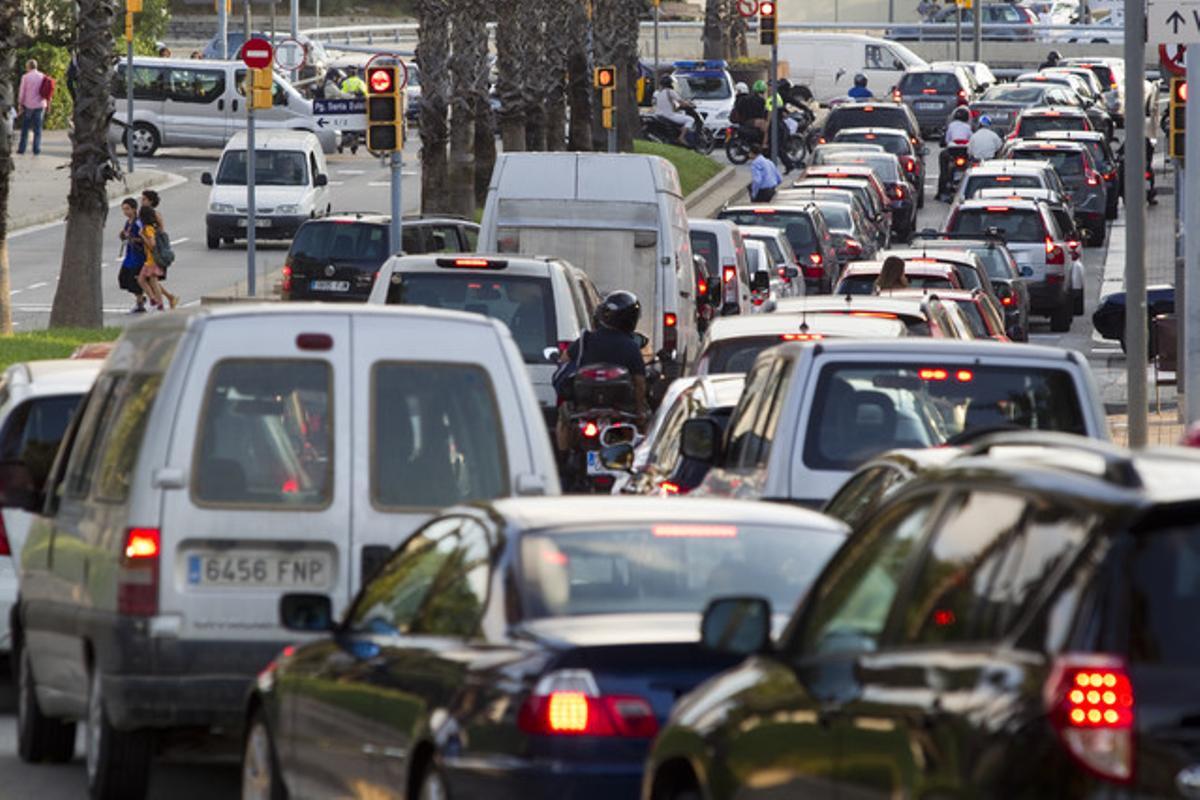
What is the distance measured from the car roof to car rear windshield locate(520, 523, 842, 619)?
25mm

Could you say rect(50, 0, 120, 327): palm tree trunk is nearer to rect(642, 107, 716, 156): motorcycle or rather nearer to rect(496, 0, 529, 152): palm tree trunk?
rect(496, 0, 529, 152): palm tree trunk

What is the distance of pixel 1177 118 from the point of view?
92.3ft

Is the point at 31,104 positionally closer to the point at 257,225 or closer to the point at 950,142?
the point at 257,225

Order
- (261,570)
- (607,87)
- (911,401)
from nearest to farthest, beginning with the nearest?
(261,570) → (911,401) → (607,87)

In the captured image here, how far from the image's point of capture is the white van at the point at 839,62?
85.8 m

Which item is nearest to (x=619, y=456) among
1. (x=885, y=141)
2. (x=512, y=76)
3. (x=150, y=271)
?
(x=150, y=271)

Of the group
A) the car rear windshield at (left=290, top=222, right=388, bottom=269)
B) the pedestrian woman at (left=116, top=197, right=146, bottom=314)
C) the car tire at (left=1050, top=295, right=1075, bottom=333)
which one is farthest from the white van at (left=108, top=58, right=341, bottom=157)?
the car tire at (left=1050, top=295, right=1075, bottom=333)

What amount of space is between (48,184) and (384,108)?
28416mm

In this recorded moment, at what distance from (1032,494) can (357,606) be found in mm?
3908

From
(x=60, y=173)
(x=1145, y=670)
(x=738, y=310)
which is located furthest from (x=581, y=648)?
(x=60, y=173)

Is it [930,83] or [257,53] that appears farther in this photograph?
[930,83]

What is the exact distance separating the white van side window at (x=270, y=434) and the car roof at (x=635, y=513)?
1.80 meters

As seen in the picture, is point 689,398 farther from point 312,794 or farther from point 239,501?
point 312,794

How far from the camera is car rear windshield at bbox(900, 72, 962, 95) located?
7644 cm
